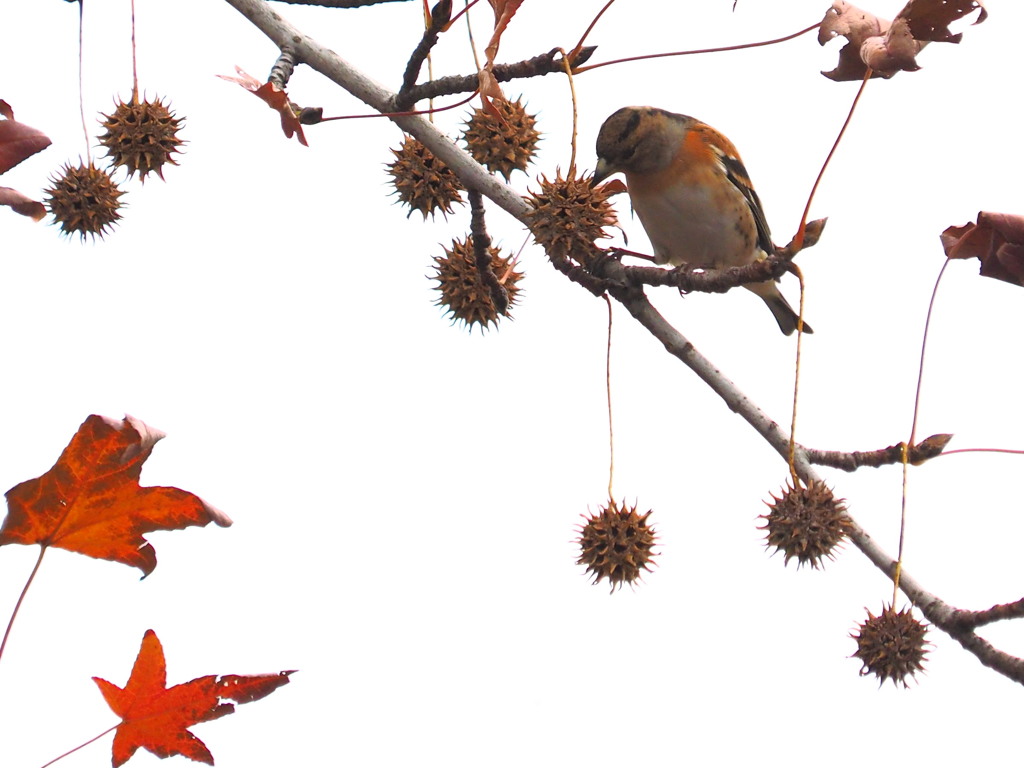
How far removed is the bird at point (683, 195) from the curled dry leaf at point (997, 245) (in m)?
1.88

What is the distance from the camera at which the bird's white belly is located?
177 inches

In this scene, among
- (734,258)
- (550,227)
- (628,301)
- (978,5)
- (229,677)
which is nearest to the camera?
(229,677)

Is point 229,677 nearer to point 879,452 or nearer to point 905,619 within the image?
point 905,619

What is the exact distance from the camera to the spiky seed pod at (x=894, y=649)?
8.36 ft

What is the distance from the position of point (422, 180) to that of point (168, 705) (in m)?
1.76

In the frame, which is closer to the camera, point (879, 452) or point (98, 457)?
point (98, 457)

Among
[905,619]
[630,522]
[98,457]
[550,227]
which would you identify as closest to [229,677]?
[98,457]

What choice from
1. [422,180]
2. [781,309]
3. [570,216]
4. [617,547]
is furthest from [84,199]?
[781,309]

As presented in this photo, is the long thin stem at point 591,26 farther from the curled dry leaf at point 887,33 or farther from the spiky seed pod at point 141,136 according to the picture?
the spiky seed pod at point 141,136

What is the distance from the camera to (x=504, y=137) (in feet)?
9.99

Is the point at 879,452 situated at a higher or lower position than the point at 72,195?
lower

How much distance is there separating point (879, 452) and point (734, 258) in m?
1.94

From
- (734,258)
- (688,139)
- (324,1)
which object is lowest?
(324,1)

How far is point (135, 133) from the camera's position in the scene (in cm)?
291
